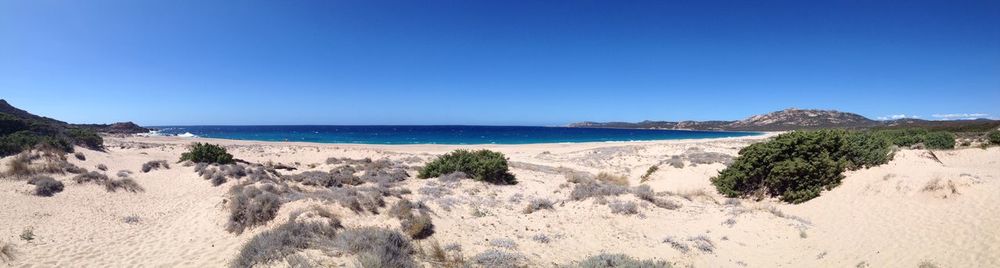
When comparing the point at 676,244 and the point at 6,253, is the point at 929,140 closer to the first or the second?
the point at 676,244

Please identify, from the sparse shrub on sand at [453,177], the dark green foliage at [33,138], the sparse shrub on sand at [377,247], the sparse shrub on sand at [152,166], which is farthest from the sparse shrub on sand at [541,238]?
the dark green foliage at [33,138]

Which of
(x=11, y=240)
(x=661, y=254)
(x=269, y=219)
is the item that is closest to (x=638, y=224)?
(x=661, y=254)

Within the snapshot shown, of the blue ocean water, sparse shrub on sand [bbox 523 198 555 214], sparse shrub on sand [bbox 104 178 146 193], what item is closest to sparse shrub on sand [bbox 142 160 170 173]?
sparse shrub on sand [bbox 104 178 146 193]

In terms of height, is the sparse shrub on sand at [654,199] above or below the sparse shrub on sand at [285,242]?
below

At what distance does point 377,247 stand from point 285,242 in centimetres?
175

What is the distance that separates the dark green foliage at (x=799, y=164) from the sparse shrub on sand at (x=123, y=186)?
20184 mm

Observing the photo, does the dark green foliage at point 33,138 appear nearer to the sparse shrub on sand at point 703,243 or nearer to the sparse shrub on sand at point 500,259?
the sparse shrub on sand at point 500,259

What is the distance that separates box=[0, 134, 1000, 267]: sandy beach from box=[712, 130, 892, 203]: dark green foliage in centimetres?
51

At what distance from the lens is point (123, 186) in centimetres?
1437

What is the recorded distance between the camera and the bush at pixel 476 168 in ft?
58.1

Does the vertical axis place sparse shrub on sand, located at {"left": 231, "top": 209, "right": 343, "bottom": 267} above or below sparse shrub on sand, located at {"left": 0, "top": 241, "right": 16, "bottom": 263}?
above

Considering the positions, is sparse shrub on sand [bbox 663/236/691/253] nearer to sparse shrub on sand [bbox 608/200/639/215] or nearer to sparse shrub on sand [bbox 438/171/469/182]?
sparse shrub on sand [bbox 608/200/639/215]

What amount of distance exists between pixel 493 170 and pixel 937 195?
13067mm

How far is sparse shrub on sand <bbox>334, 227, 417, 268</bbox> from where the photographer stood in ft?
22.3
